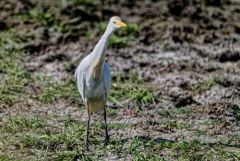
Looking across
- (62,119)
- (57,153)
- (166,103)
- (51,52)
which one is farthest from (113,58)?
(57,153)

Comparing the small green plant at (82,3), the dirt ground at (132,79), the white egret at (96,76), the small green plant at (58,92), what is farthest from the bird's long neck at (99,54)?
the small green plant at (82,3)

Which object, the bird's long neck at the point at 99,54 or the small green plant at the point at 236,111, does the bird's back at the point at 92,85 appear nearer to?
the bird's long neck at the point at 99,54

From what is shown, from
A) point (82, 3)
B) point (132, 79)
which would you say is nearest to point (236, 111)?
point (132, 79)

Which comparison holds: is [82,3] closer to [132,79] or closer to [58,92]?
[132,79]

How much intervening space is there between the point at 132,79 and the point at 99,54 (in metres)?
2.51

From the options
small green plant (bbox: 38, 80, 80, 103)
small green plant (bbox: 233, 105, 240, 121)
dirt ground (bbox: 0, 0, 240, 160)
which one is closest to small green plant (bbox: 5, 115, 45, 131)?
dirt ground (bbox: 0, 0, 240, 160)

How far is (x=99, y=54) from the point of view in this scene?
20.9ft

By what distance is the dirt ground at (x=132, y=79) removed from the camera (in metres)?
6.62

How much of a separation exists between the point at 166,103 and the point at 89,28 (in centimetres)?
271

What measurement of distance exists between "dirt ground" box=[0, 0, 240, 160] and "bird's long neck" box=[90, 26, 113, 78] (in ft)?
2.18

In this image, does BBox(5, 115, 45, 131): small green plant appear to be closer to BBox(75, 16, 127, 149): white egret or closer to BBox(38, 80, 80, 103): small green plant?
BBox(75, 16, 127, 149): white egret

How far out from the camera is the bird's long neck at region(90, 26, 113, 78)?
6316 millimetres

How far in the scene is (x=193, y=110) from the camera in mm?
7809

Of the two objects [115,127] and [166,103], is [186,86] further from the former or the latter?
[115,127]
